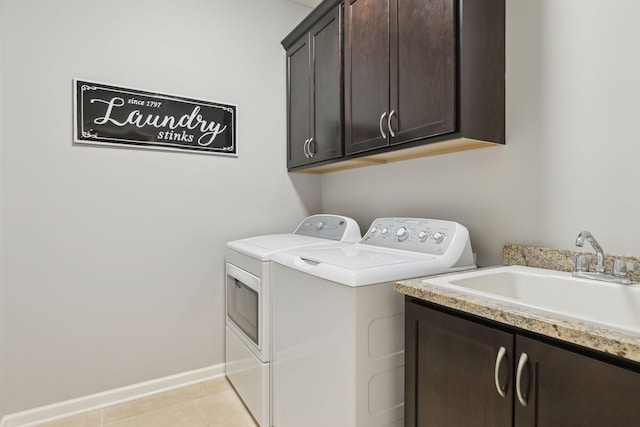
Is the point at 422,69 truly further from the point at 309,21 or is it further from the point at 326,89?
the point at 309,21

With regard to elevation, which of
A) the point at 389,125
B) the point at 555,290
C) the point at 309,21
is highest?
the point at 309,21

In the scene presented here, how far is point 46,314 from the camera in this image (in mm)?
1839

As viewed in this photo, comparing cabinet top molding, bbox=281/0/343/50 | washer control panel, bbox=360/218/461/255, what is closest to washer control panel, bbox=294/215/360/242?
washer control panel, bbox=360/218/461/255

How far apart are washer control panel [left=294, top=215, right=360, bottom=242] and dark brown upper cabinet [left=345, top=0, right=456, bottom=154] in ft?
1.62

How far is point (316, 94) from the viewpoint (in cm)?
217

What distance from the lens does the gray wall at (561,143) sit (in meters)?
1.15

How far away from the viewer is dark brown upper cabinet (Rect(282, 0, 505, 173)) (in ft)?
4.33

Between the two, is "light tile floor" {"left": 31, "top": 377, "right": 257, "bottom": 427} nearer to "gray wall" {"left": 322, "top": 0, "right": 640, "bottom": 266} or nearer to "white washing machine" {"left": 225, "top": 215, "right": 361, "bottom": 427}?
"white washing machine" {"left": 225, "top": 215, "right": 361, "bottom": 427}

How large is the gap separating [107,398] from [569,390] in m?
2.28

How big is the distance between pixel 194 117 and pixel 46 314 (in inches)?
55.1

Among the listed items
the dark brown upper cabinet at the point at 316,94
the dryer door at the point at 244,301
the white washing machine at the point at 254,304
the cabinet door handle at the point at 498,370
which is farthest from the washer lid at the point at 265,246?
the cabinet door handle at the point at 498,370

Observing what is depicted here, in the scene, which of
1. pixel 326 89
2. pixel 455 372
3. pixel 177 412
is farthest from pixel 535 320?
pixel 177 412

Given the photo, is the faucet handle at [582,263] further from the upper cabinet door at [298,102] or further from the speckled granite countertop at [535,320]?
the upper cabinet door at [298,102]

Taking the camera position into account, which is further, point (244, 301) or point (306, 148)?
point (306, 148)
